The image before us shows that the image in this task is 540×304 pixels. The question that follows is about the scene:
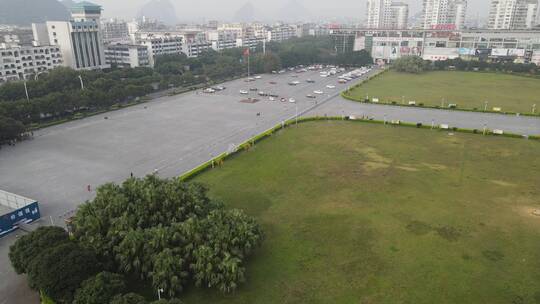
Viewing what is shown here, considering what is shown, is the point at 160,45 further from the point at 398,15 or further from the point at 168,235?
the point at 398,15

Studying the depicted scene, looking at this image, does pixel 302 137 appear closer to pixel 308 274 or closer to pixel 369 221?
pixel 369 221

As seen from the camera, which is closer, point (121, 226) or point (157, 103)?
point (121, 226)

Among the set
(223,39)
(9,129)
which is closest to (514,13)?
(223,39)

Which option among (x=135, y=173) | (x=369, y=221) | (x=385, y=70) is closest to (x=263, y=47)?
(x=385, y=70)

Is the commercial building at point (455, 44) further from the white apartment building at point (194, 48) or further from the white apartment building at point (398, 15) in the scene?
the white apartment building at point (398, 15)

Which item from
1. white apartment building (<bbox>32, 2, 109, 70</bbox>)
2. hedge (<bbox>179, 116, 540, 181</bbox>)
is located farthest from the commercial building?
white apartment building (<bbox>32, 2, 109, 70</bbox>)

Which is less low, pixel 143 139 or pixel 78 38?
pixel 78 38
